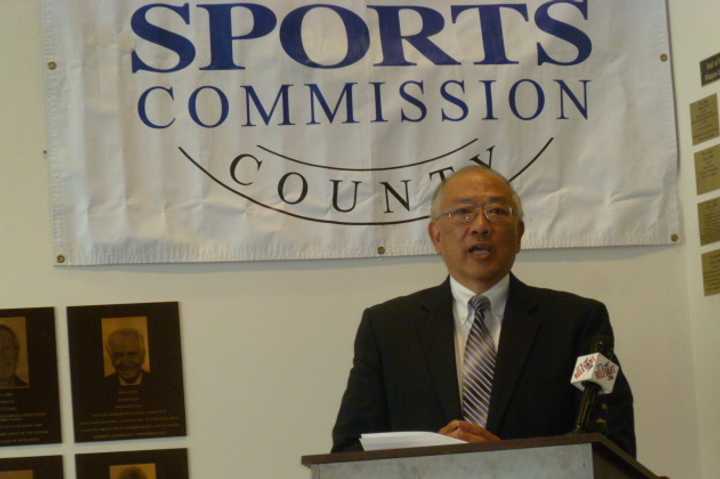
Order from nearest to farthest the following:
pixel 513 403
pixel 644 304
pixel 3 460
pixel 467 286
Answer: pixel 513 403 < pixel 467 286 < pixel 3 460 < pixel 644 304

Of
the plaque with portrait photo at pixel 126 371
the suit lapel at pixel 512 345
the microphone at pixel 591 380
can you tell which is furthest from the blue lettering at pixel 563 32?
the microphone at pixel 591 380

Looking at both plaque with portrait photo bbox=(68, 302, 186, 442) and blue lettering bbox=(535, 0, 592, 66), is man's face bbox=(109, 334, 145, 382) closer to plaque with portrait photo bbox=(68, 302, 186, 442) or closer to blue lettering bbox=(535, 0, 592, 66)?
plaque with portrait photo bbox=(68, 302, 186, 442)

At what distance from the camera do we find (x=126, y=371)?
384cm

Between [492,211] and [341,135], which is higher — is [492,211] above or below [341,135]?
below

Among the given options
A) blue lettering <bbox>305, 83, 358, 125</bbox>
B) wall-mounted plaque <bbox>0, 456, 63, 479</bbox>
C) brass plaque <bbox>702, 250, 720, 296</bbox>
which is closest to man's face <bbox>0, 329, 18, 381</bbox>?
wall-mounted plaque <bbox>0, 456, 63, 479</bbox>

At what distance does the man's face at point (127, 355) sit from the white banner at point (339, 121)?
0.24 metres

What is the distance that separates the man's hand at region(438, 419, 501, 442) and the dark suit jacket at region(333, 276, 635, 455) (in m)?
0.28

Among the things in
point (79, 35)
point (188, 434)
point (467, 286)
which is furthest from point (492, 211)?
point (79, 35)

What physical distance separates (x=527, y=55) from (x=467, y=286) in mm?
1109

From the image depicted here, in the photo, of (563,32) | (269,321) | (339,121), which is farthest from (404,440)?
(563,32)

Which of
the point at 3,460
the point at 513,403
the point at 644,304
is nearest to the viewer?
the point at 513,403

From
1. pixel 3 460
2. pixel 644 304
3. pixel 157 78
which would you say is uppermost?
pixel 157 78

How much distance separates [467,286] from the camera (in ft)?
10.6

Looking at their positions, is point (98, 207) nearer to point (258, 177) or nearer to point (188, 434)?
point (258, 177)
